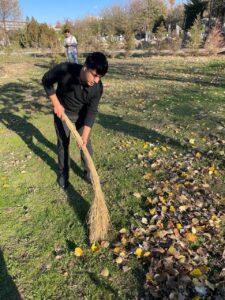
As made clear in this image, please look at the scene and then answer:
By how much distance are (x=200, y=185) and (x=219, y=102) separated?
4.61 m

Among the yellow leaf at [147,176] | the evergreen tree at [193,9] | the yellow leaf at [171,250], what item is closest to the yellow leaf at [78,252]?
the yellow leaf at [171,250]

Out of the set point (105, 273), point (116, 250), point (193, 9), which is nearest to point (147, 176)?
point (116, 250)

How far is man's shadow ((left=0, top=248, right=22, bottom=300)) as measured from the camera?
291 cm

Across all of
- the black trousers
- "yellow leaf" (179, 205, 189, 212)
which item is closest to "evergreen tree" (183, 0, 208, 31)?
the black trousers

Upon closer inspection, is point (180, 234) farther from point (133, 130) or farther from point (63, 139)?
point (133, 130)

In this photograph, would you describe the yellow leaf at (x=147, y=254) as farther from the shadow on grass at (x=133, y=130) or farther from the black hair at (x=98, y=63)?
the shadow on grass at (x=133, y=130)

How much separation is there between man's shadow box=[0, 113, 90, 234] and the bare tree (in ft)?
93.3

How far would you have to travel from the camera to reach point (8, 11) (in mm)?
33812

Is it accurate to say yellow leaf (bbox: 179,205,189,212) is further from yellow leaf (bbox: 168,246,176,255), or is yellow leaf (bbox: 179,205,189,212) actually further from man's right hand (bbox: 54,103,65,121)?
man's right hand (bbox: 54,103,65,121)

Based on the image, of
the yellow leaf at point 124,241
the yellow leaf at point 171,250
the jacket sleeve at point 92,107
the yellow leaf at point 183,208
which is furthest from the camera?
the jacket sleeve at point 92,107

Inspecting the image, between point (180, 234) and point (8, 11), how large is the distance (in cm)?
3616

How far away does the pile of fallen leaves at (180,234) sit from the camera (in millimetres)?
2859

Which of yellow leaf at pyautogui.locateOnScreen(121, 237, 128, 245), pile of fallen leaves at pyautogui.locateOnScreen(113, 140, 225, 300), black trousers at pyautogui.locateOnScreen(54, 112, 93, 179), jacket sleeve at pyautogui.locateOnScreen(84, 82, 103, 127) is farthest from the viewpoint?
black trousers at pyautogui.locateOnScreen(54, 112, 93, 179)

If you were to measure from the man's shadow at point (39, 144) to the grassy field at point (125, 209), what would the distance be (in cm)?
2
